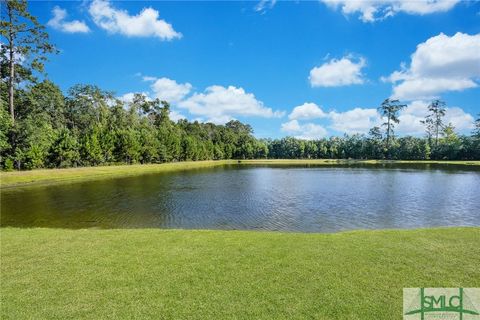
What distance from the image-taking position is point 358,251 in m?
9.25

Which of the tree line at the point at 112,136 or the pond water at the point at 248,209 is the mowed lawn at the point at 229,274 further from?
the tree line at the point at 112,136

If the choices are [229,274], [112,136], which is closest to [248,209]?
[229,274]

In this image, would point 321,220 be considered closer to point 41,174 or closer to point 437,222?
point 437,222

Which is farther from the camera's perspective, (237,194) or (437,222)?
(237,194)

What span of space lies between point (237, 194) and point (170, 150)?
65.0m

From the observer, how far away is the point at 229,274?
7684mm

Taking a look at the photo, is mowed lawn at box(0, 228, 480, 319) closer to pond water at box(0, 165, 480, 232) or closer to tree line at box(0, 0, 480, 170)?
pond water at box(0, 165, 480, 232)

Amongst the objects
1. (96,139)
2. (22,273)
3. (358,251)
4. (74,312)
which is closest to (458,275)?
(358,251)

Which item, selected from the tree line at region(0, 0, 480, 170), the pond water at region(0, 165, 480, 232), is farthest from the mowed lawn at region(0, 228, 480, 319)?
the tree line at region(0, 0, 480, 170)

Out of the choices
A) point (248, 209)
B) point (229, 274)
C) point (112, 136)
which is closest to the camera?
point (229, 274)

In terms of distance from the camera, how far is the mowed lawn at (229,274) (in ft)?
20.3

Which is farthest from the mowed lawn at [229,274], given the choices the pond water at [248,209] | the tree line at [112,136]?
the tree line at [112,136]

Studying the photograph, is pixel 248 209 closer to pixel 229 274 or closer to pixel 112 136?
pixel 229 274

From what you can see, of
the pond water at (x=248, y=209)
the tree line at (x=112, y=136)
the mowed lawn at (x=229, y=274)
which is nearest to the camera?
the mowed lawn at (x=229, y=274)
